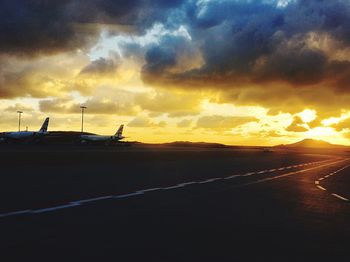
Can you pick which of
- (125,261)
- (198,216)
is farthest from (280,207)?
(125,261)

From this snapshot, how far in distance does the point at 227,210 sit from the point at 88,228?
4.79m

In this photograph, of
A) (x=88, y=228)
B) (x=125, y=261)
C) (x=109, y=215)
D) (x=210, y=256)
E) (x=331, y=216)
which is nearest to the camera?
(x=125, y=261)

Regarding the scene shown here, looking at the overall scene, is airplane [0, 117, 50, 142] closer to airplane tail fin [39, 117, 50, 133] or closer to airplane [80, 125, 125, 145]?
Result: airplane tail fin [39, 117, 50, 133]

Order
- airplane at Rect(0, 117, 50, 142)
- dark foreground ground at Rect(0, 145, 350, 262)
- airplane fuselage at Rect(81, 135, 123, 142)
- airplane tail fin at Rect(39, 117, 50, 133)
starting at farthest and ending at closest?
1. airplane fuselage at Rect(81, 135, 123, 142)
2. airplane tail fin at Rect(39, 117, 50, 133)
3. airplane at Rect(0, 117, 50, 142)
4. dark foreground ground at Rect(0, 145, 350, 262)

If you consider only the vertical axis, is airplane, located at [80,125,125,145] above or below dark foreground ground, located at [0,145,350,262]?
above

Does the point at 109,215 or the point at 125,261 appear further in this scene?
the point at 109,215

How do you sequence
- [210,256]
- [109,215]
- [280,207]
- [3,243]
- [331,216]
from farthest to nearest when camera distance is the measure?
[280,207], [331,216], [109,215], [3,243], [210,256]

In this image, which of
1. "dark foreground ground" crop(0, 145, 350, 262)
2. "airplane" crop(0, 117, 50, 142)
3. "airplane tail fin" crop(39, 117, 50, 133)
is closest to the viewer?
"dark foreground ground" crop(0, 145, 350, 262)

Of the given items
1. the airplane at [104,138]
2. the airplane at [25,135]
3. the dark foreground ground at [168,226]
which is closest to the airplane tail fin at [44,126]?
the airplane at [25,135]

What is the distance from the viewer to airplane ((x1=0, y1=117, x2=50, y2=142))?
323ft

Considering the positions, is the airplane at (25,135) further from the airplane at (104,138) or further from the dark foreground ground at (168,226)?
the dark foreground ground at (168,226)

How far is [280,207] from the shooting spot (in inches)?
571

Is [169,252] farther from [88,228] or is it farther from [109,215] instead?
[109,215]

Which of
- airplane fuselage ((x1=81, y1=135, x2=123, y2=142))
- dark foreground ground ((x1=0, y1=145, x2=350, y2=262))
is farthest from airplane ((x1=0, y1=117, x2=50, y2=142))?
dark foreground ground ((x1=0, y1=145, x2=350, y2=262))
